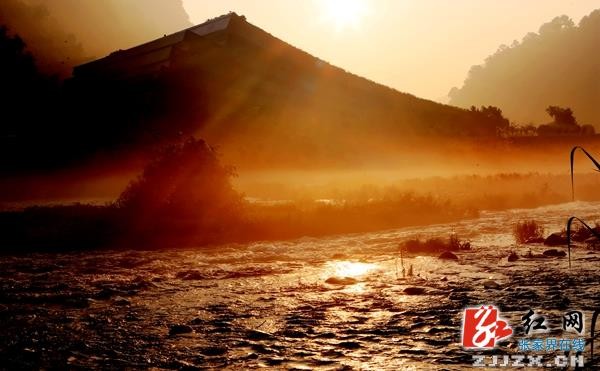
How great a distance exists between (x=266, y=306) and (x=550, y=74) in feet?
565

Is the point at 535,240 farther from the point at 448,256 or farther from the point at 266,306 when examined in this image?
the point at 266,306

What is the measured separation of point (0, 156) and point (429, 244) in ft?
114

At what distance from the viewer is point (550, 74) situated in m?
155

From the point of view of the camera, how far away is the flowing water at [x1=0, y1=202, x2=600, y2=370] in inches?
213

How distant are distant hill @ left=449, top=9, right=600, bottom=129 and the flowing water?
147560 mm

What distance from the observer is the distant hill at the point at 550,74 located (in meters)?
145

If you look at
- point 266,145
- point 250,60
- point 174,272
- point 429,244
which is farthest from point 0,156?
point 429,244

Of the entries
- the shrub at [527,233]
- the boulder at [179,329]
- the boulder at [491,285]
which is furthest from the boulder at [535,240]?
the boulder at [179,329]

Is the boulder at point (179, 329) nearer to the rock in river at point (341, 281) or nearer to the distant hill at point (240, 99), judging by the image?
the rock in river at point (341, 281)

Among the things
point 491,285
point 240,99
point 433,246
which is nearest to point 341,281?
point 491,285

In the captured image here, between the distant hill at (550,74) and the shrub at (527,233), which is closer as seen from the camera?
the shrub at (527,233)

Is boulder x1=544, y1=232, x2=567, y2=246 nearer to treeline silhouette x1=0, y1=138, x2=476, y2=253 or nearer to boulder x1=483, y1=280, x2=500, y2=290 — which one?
boulder x1=483, y1=280, x2=500, y2=290

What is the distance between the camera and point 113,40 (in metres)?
96.8

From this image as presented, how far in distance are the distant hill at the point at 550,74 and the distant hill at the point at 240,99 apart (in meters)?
103
